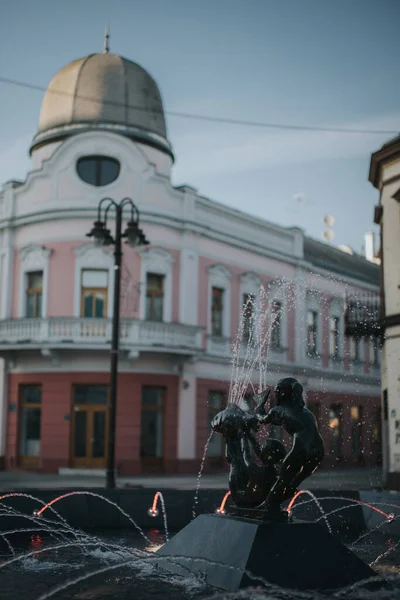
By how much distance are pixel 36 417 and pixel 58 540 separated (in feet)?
50.8

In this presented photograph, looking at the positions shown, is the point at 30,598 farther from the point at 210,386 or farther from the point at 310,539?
the point at 210,386

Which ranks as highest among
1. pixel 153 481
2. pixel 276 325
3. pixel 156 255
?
pixel 156 255

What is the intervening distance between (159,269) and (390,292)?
9.55m

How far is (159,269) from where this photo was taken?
2559 cm

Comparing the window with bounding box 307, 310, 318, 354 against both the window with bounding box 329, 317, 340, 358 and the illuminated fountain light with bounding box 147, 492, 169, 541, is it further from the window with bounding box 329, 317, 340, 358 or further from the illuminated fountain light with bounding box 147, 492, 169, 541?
the illuminated fountain light with bounding box 147, 492, 169, 541

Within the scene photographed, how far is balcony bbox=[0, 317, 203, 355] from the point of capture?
23578mm

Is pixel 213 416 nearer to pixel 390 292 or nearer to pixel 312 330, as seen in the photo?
pixel 312 330

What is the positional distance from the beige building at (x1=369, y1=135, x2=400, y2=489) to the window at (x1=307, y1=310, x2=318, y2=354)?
42.0ft

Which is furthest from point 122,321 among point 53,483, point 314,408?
point 314,408

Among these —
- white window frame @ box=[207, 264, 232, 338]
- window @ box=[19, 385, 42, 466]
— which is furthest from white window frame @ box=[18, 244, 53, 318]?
white window frame @ box=[207, 264, 232, 338]

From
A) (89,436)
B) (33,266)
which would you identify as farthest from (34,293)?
(89,436)

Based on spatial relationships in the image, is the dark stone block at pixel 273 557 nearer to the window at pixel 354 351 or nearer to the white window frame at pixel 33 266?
the white window frame at pixel 33 266

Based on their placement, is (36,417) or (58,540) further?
(36,417)

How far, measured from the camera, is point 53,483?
20.5 m
